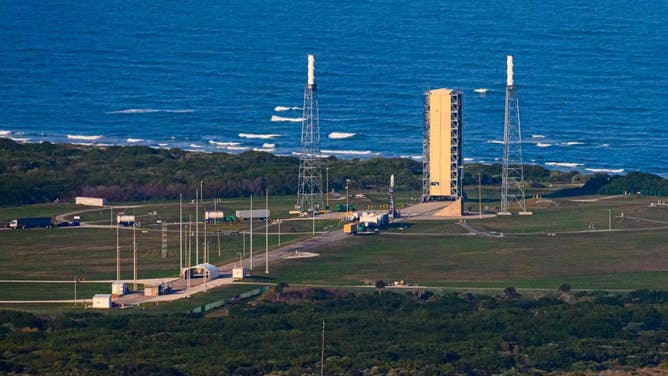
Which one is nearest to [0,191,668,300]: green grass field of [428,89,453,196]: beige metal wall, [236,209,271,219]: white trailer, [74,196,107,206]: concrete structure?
[236,209,271,219]: white trailer

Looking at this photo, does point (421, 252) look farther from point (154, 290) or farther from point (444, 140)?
point (154, 290)

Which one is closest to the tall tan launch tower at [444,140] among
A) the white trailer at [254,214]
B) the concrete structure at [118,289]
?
the white trailer at [254,214]

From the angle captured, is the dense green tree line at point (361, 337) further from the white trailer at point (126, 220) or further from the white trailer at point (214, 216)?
the white trailer at point (214, 216)

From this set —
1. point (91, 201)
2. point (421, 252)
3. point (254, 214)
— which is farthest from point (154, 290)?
point (91, 201)

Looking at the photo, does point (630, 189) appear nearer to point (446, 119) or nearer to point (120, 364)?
point (446, 119)

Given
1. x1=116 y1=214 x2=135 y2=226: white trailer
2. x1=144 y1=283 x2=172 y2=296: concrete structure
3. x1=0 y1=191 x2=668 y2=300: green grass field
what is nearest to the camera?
x1=144 y1=283 x2=172 y2=296: concrete structure

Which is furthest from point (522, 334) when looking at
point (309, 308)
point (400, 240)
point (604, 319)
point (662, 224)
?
point (662, 224)

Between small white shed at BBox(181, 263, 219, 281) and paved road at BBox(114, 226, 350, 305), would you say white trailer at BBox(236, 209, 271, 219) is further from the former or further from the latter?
small white shed at BBox(181, 263, 219, 281)
